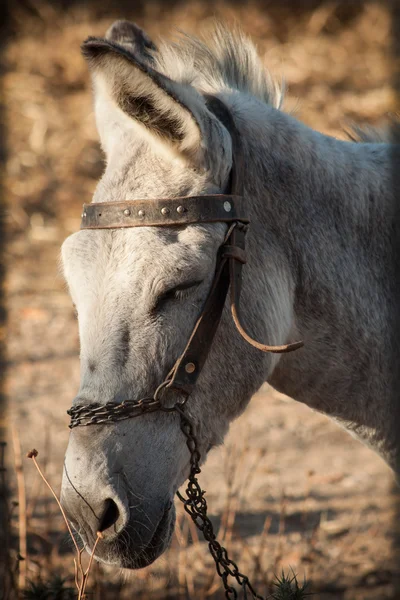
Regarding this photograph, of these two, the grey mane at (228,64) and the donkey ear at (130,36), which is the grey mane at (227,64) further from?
the donkey ear at (130,36)

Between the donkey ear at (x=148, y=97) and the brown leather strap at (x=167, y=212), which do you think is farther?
the brown leather strap at (x=167, y=212)

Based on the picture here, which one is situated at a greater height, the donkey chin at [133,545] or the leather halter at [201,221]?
the leather halter at [201,221]

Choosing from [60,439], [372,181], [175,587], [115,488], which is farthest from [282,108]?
[60,439]

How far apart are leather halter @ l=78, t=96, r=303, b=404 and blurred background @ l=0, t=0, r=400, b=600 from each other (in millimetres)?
759

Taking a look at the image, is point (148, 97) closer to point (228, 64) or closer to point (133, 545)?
point (228, 64)

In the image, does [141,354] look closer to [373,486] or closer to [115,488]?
[115,488]

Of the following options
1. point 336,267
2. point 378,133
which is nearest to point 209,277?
point 336,267

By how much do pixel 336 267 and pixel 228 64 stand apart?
3.04ft

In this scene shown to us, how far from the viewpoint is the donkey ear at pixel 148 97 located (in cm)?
191

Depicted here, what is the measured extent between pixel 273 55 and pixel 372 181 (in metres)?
8.10

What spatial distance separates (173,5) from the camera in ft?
35.1

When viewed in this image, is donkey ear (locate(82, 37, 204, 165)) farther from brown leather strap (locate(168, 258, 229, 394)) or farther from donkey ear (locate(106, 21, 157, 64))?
donkey ear (locate(106, 21, 157, 64))

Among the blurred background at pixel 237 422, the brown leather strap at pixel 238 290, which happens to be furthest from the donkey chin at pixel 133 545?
the brown leather strap at pixel 238 290

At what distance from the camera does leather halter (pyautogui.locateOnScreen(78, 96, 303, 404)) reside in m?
2.06
